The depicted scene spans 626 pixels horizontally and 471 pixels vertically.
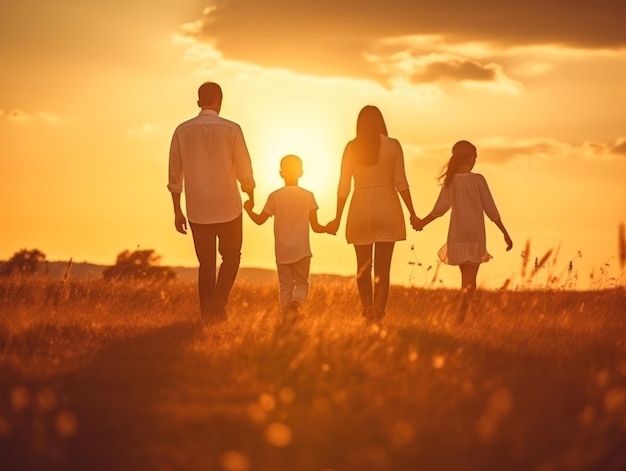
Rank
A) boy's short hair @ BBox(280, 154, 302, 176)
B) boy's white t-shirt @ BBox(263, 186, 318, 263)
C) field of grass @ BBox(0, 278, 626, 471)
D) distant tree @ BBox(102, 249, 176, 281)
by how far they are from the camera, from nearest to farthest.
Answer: field of grass @ BBox(0, 278, 626, 471), boy's white t-shirt @ BBox(263, 186, 318, 263), boy's short hair @ BBox(280, 154, 302, 176), distant tree @ BBox(102, 249, 176, 281)

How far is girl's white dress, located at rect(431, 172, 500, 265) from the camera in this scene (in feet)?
38.2

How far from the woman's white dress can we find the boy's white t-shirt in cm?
76

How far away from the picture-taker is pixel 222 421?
5531 millimetres

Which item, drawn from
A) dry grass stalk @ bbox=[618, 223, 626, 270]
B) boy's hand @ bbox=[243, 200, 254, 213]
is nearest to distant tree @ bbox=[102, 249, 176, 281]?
boy's hand @ bbox=[243, 200, 254, 213]

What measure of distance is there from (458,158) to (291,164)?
77.5 inches

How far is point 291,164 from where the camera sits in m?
11.6

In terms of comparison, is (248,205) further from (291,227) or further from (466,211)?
(466,211)

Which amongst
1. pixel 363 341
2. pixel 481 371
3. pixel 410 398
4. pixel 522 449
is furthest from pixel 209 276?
pixel 522 449

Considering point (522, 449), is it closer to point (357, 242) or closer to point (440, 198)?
point (357, 242)

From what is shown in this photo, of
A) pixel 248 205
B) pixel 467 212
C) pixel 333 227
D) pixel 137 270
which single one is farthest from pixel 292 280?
pixel 137 270

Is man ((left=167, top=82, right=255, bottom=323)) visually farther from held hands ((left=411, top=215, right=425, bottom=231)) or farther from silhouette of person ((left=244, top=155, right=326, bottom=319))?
held hands ((left=411, top=215, right=425, bottom=231))

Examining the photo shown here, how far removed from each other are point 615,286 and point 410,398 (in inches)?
334

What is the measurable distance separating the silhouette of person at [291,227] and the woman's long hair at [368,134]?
3.53ft

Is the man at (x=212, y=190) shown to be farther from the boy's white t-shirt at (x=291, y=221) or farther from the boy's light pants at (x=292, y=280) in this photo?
the boy's light pants at (x=292, y=280)
